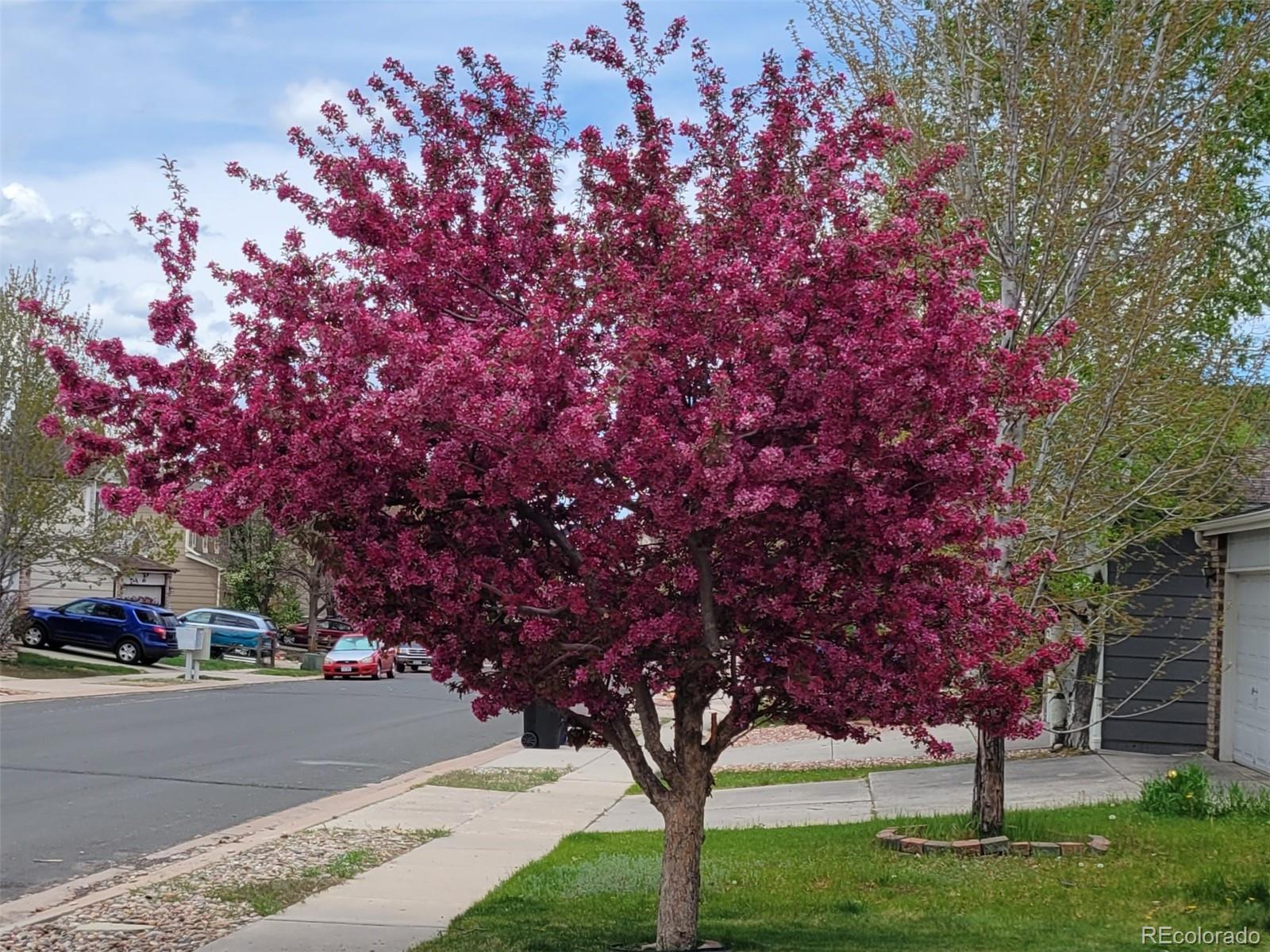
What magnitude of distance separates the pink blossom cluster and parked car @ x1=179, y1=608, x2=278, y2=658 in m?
40.9

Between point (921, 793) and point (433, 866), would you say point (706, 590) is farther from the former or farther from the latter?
point (921, 793)

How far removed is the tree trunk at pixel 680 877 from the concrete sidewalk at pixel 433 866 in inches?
60.9

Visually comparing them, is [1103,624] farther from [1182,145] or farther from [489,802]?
[489,802]

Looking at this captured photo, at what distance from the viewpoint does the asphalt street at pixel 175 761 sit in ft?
39.9

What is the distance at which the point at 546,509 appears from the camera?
7.14 m

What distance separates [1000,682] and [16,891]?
21.9 feet

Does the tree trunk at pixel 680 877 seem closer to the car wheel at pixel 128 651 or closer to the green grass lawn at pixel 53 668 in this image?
the green grass lawn at pixel 53 668

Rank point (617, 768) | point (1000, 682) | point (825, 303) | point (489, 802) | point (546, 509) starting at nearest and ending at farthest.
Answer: point (825, 303) < point (546, 509) < point (1000, 682) < point (489, 802) < point (617, 768)

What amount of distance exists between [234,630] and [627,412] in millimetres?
43062

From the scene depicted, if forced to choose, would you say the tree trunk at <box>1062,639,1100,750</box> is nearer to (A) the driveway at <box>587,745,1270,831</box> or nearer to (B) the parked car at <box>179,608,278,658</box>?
(A) the driveway at <box>587,745,1270,831</box>

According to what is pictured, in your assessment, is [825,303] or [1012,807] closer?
[825,303]

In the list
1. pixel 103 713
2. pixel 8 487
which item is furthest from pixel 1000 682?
pixel 8 487

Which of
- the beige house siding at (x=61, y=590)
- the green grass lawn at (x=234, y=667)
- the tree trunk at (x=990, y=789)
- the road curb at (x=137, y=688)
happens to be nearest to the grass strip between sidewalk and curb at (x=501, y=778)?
the tree trunk at (x=990, y=789)

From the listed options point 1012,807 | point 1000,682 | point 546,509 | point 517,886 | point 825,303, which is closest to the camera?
point 825,303
